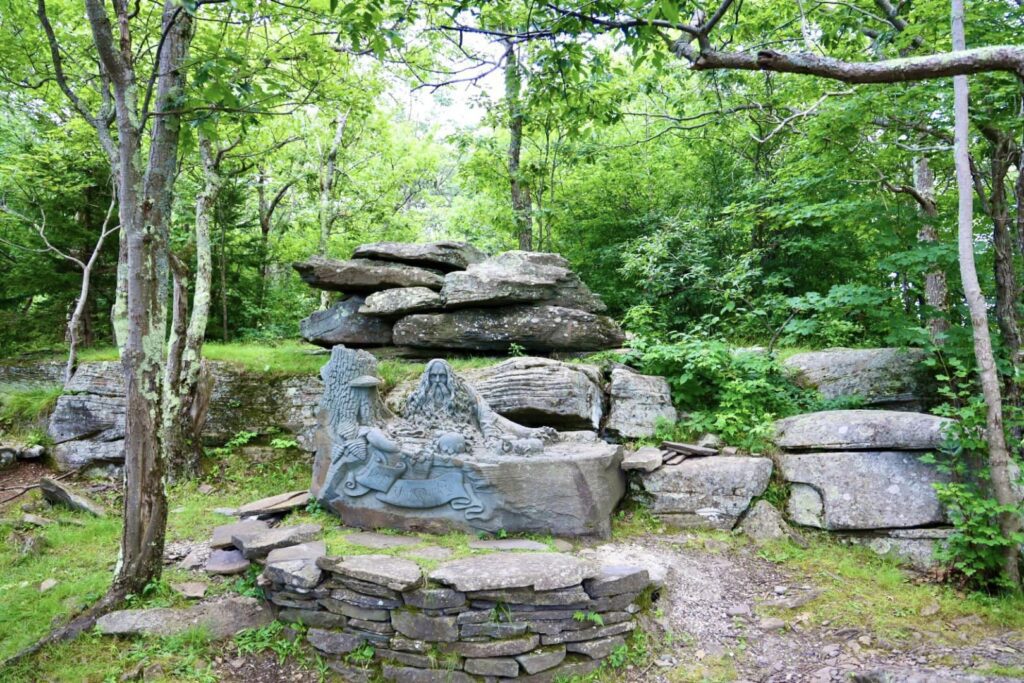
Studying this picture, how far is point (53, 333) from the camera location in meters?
10.8

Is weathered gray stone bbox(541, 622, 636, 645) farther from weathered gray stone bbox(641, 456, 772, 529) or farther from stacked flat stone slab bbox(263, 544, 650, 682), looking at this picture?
weathered gray stone bbox(641, 456, 772, 529)

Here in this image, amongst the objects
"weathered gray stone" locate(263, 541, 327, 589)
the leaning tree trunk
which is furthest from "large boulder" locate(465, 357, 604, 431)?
the leaning tree trunk

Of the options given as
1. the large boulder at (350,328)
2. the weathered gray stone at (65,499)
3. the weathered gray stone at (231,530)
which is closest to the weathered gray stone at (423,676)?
the weathered gray stone at (231,530)

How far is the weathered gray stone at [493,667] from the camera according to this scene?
4016 millimetres

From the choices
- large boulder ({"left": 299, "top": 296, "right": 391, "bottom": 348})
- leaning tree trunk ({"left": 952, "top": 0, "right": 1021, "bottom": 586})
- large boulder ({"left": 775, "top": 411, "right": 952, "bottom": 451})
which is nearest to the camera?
leaning tree trunk ({"left": 952, "top": 0, "right": 1021, "bottom": 586})

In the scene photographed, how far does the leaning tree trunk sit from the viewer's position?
4.80 metres

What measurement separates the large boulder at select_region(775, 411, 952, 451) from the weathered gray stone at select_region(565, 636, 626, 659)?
3301mm

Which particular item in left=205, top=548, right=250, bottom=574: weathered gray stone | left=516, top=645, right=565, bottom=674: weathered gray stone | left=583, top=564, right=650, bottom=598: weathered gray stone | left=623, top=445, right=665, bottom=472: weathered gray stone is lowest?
left=516, top=645, right=565, bottom=674: weathered gray stone

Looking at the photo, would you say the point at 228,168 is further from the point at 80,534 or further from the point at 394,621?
the point at 394,621

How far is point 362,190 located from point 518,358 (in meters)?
9.03

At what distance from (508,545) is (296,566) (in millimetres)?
1737

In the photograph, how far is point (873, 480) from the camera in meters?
5.72

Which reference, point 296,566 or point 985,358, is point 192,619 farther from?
point 985,358

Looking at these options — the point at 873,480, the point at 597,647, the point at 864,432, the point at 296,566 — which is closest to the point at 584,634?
the point at 597,647
